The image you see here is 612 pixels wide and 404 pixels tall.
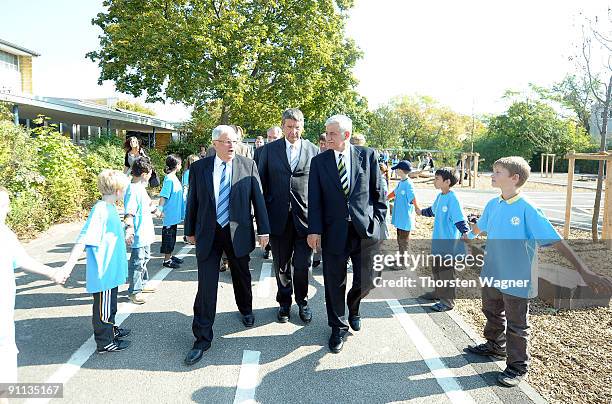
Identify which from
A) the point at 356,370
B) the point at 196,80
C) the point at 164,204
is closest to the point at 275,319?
the point at 356,370

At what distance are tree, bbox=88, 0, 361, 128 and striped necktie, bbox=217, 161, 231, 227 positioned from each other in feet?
48.9

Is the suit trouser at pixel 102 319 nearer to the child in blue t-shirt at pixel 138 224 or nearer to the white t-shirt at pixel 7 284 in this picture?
the white t-shirt at pixel 7 284

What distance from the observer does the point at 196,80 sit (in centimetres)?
1800

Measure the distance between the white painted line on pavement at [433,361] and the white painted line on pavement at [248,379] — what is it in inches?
59.7

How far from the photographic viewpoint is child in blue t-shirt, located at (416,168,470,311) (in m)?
4.89

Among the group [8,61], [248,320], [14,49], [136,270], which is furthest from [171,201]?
[8,61]

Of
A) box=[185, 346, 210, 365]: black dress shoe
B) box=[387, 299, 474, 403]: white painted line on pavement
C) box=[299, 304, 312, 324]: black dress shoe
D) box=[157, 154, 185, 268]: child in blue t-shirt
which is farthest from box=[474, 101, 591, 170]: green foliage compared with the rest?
box=[185, 346, 210, 365]: black dress shoe

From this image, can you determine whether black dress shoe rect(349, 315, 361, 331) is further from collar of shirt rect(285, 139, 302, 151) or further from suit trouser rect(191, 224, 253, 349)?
collar of shirt rect(285, 139, 302, 151)

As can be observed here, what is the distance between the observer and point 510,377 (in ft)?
10.9

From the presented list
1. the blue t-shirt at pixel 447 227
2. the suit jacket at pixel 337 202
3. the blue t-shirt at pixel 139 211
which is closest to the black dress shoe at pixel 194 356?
the suit jacket at pixel 337 202

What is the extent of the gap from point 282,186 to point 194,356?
198cm

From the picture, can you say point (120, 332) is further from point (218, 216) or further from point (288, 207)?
point (288, 207)

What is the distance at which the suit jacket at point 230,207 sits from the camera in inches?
155

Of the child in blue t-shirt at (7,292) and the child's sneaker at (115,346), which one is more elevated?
the child in blue t-shirt at (7,292)
